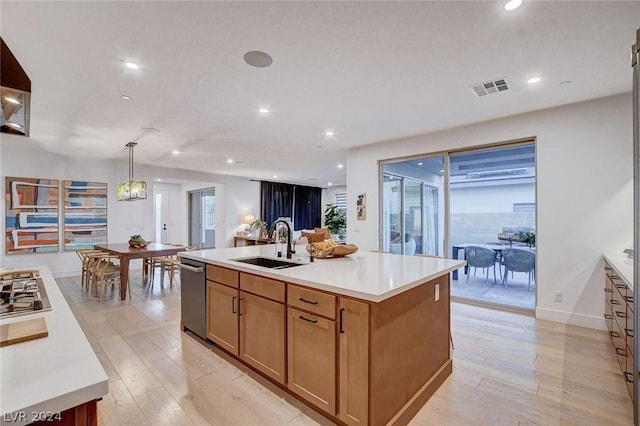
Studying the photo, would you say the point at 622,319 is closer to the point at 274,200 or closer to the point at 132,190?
the point at 132,190

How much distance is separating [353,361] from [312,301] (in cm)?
41

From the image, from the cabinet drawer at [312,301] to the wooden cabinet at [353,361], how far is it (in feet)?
0.22

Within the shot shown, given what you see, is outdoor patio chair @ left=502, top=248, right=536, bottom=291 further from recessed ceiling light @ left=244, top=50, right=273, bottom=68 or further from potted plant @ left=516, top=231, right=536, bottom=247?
recessed ceiling light @ left=244, top=50, right=273, bottom=68

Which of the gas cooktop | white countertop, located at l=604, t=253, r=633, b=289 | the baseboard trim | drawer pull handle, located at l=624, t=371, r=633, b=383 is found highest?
the gas cooktop

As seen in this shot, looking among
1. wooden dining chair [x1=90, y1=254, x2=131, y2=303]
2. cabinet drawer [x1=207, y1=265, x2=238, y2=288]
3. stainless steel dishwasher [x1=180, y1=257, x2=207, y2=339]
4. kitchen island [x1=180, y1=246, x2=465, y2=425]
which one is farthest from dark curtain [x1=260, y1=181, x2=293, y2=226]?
kitchen island [x1=180, y1=246, x2=465, y2=425]

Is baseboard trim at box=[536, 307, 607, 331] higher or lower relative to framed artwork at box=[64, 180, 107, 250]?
lower

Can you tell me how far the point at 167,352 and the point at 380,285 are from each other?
2.27 meters

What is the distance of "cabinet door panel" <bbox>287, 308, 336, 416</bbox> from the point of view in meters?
1.76

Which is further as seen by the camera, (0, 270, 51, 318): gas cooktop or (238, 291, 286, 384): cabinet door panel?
(238, 291, 286, 384): cabinet door panel

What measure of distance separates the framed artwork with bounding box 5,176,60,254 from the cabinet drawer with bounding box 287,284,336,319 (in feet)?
21.7

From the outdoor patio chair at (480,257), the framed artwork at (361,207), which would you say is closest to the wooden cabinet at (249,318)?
the framed artwork at (361,207)

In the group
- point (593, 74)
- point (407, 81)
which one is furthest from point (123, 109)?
point (593, 74)

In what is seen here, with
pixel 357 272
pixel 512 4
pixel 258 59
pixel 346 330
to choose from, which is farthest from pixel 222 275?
pixel 512 4

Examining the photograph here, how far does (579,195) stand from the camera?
3.51 metres
